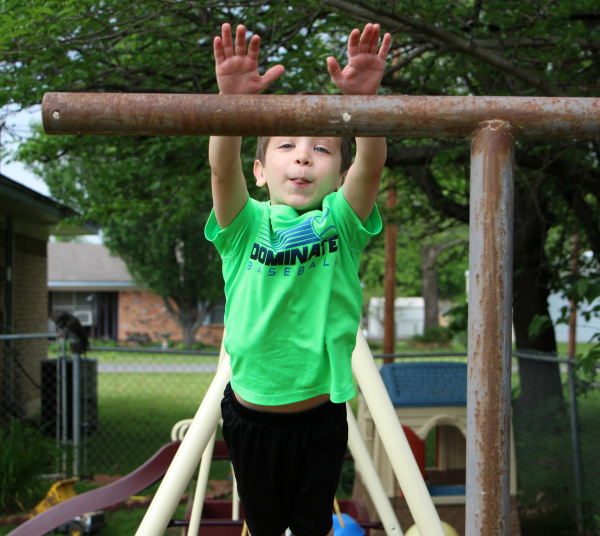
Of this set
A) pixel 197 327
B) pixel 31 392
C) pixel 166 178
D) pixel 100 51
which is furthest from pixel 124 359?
pixel 100 51

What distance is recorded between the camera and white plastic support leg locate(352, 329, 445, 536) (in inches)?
53.0

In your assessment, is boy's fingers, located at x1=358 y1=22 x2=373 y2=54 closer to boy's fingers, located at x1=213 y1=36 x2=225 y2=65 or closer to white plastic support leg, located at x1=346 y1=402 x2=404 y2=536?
boy's fingers, located at x1=213 y1=36 x2=225 y2=65

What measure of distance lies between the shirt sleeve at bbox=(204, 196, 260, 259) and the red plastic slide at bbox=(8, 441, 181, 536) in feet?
6.03

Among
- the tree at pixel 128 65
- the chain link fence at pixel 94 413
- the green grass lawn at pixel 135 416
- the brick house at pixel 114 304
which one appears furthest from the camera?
the brick house at pixel 114 304

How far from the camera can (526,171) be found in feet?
17.7

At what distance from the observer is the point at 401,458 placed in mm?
1380

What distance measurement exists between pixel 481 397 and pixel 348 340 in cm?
58

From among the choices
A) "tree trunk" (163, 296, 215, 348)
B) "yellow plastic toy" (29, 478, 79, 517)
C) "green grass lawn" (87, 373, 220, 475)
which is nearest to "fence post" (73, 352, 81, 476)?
"green grass lawn" (87, 373, 220, 475)

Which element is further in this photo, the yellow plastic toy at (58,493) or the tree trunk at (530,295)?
the tree trunk at (530,295)

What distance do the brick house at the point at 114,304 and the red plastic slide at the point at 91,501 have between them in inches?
779

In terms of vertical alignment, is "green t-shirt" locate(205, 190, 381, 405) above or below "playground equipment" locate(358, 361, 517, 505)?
above

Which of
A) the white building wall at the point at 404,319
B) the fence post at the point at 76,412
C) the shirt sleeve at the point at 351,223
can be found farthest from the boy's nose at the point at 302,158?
the white building wall at the point at 404,319

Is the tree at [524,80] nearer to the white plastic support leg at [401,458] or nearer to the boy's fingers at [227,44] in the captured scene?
the white plastic support leg at [401,458]

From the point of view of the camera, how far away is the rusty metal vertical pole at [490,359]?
856 mm
